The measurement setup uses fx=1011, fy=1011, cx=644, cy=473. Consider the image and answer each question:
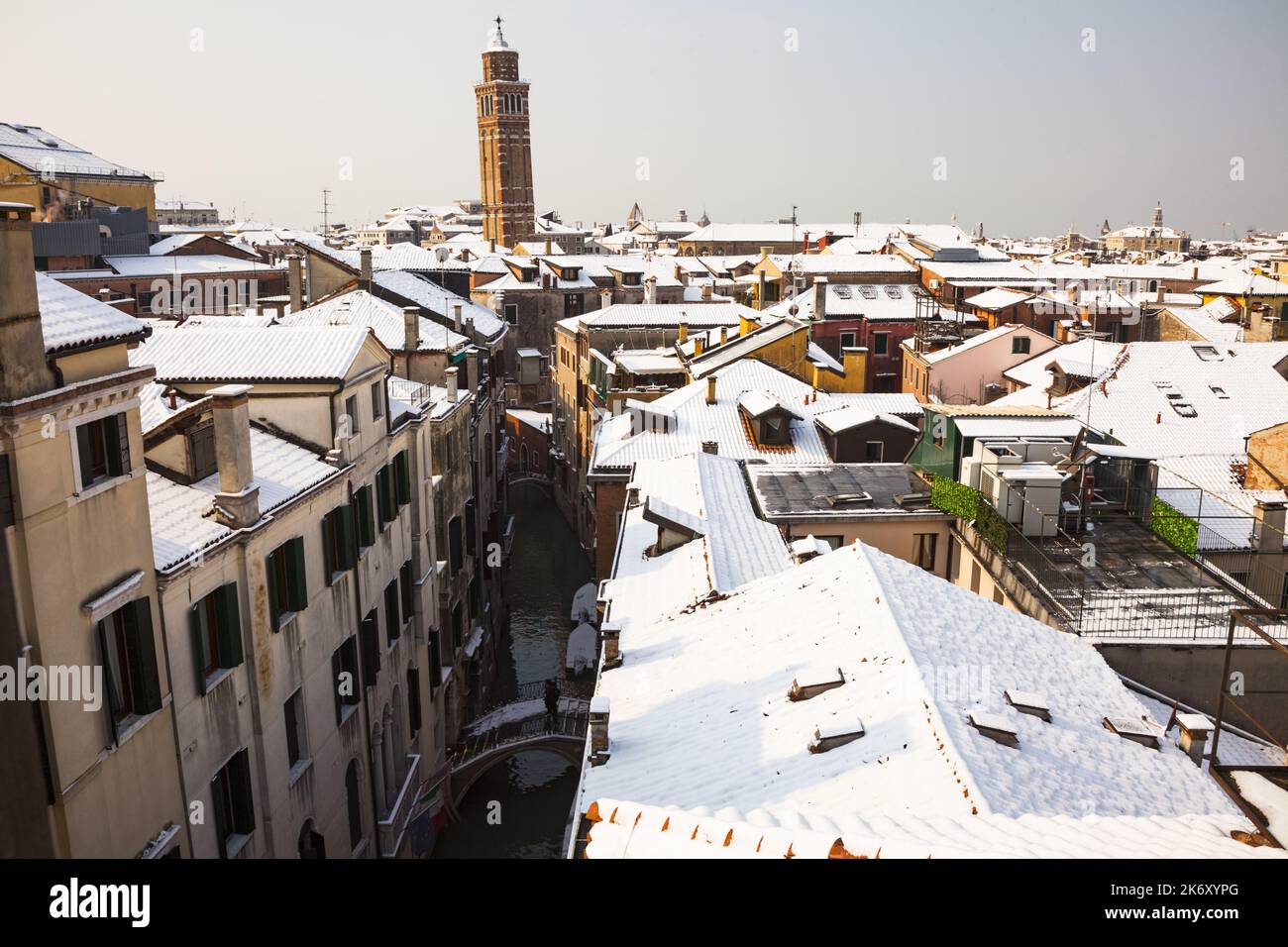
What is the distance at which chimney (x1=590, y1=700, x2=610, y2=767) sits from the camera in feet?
41.6

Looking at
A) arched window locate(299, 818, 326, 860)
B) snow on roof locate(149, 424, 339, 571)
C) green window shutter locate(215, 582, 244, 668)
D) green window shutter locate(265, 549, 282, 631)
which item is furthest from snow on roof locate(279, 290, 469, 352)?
green window shutter locate(215, 582, 244, 668)

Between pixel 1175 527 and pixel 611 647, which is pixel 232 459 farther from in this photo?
pixel 1175 527

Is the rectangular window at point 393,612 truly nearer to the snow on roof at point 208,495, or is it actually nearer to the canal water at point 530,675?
the snow on roof at point 208,495

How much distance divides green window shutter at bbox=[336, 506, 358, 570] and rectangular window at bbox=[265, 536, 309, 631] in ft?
6.03

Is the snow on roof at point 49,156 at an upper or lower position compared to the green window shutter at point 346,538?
upper

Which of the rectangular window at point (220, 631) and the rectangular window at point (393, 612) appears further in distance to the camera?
A: the rectangular window at point (393, 612)

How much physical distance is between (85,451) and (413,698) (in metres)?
13.7

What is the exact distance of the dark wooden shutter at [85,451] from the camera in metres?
10.4

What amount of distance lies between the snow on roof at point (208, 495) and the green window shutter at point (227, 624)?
807 mm

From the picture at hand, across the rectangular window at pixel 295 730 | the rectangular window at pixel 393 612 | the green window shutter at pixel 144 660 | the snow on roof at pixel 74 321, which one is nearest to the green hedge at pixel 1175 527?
the rectangular window at pixel 393 612

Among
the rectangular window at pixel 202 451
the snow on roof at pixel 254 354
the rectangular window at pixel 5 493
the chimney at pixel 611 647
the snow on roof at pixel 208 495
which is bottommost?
the chimney at pixel 611 647

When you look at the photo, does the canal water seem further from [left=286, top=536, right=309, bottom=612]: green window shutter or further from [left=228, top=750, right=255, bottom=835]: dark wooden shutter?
[left=286, top=536, right=309, bottom=612]: green window shutter
